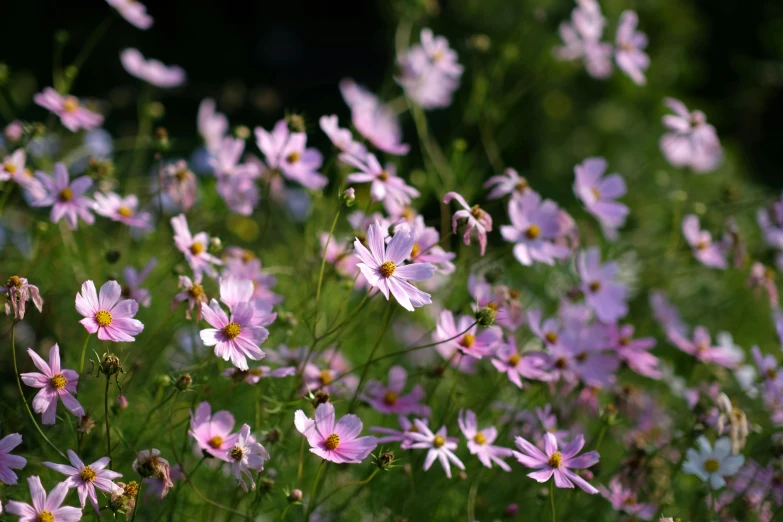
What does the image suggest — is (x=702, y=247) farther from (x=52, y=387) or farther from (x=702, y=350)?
(x=52, y=387)

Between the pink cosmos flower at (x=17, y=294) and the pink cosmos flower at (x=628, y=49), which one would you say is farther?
the pink cosmos flower at (x=628, y=49)

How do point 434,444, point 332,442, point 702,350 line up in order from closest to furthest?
1. point 332,442
2. point 434,444
3. point 702,350

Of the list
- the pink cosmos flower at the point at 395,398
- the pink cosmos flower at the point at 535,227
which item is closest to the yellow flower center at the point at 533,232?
the pink cosmos flower at the point at 535,227

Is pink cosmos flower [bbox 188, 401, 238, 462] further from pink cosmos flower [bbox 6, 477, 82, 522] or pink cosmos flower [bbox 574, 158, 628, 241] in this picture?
pink cosmos flower [bbox 574, 158, 628, 241]

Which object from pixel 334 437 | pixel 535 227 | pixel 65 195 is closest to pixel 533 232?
pixel 535 227

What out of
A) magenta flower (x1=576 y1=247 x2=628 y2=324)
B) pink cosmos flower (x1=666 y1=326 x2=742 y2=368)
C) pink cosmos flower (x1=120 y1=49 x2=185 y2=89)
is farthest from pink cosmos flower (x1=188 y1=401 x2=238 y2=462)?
pink cosmos flower (x1=120 y1=49 x2=185 y2=89)

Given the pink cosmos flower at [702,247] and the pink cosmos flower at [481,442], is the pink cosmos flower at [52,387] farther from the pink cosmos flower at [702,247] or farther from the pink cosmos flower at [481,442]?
the pink cosmos flower at [702,247]
